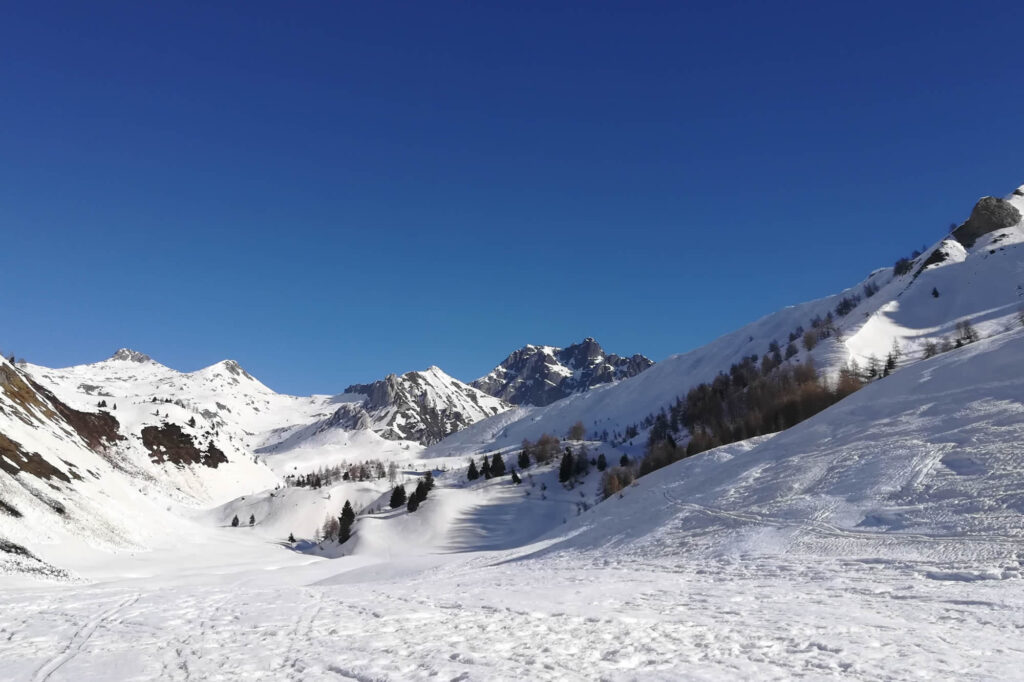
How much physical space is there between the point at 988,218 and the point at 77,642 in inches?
9900

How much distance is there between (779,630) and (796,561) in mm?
10788

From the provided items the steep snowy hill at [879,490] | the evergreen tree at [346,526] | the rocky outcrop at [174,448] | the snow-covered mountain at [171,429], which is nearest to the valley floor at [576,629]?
the steep snowy hill at [879,490]

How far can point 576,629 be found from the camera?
15.0 metres

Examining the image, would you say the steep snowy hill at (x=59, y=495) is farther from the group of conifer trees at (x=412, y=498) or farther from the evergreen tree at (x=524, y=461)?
the evergreen tree at (x=524, y=461)

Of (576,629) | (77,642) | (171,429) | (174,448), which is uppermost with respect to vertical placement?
(171,429)

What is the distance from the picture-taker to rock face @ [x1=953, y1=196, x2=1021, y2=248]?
191m

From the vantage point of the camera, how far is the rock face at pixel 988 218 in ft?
626

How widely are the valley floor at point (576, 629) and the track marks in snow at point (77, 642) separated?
9 centimetres

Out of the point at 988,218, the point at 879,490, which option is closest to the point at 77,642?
the point at 879,490

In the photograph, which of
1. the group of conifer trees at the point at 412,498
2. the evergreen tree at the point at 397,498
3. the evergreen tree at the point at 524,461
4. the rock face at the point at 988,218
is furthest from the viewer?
the rock face at the point at 988,218

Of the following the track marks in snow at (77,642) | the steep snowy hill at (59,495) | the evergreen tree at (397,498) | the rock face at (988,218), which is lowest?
the evergreen tree at (397,498)

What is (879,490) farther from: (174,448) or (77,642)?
(174,448)

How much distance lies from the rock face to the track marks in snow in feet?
788

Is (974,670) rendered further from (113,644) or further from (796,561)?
(113,644)
